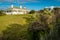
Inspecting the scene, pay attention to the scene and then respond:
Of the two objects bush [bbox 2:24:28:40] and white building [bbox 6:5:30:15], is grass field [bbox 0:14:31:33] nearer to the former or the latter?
white building [bbox 6:5:30:15]

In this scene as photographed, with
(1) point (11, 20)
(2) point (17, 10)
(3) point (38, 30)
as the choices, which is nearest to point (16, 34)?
(3) point (38, 30)

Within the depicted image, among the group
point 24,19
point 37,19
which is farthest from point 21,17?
point 37,19

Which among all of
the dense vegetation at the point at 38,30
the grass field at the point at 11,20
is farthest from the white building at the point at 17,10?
the dense vegetation at the point at 38,30

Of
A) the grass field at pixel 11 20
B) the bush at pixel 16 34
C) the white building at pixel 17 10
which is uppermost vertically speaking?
the white building at pixel 17 10

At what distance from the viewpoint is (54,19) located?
630cm

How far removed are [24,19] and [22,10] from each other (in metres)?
0.59

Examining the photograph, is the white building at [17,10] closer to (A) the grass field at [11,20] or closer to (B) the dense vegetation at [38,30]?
(A) the grass field at [11,20]

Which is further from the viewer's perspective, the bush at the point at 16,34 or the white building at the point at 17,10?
the white building at the point at 17,10

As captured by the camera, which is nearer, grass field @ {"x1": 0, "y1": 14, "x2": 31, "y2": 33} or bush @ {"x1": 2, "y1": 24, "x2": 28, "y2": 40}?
bush @ {"x1": 2, "y1": 24, "x2": 28, "y2": 40}

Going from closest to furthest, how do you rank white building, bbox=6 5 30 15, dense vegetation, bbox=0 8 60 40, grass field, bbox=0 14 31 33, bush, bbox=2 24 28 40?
dense vegetation, bbox=0 8 60 40, bush, bbox=2 24 28 40, grass field, bbox=0 14 31 33, white building, bbox=6 5 30 15

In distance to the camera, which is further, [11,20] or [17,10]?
[17,10]

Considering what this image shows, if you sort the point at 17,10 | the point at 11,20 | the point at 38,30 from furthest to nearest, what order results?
the point at 17,10
the point at 11,20
the point at 38,30

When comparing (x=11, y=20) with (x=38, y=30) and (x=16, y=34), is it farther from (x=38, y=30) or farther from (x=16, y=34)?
(x=38, y=30)

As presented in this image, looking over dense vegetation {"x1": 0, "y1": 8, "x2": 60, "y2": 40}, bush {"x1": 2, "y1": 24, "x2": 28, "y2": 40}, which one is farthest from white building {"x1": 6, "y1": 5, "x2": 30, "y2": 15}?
bush {"x1": 2, "y1": 24, "x2": 28, "y2": 40}
